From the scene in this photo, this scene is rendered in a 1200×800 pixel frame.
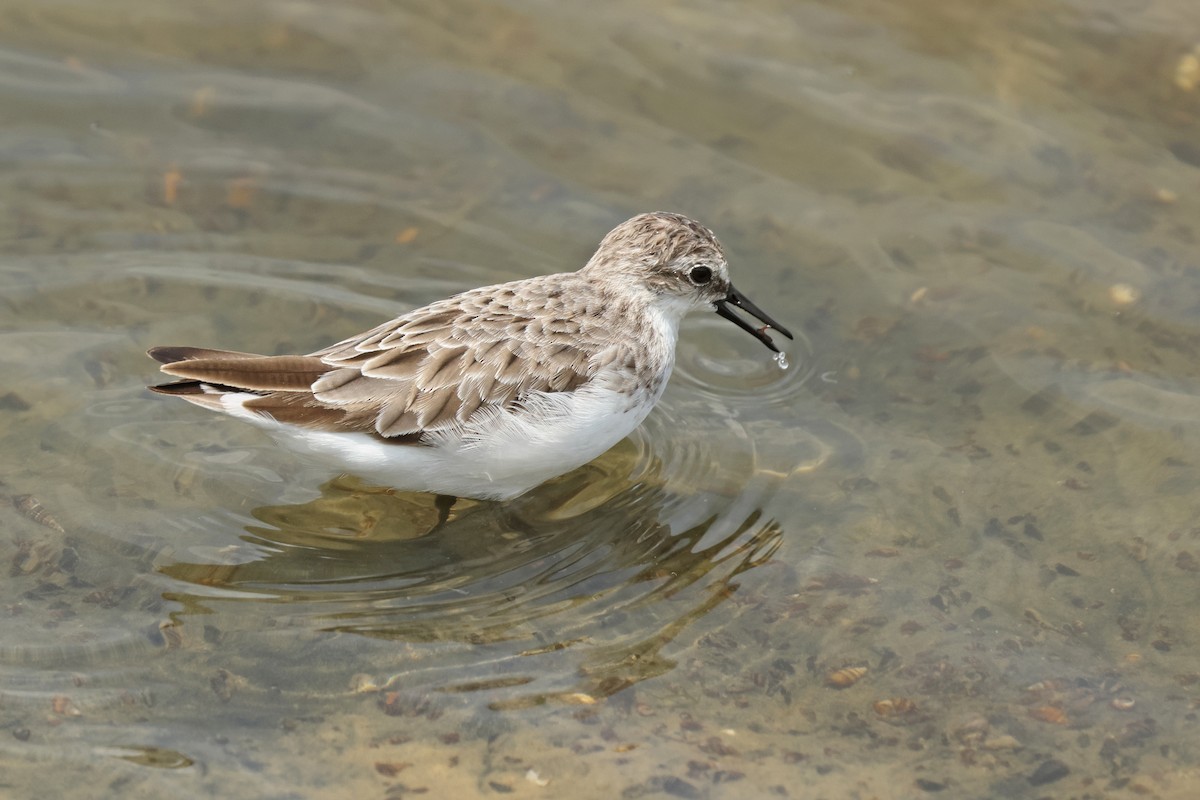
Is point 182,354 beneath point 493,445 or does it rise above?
above

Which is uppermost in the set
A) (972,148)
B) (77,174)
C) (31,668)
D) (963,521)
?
(972,148)

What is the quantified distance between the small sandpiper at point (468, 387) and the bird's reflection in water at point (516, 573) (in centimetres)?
36

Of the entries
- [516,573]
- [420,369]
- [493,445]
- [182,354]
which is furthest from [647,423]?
[182,354]

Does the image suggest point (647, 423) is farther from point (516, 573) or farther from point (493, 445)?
point (516, 573)

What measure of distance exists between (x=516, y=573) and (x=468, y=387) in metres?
1.05

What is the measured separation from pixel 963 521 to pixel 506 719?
3011 millimetres

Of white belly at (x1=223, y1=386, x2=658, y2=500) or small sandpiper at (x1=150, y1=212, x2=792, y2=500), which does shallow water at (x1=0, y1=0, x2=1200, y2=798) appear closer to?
white belly at (x1=223, y1=386, x2=658, y2=500)

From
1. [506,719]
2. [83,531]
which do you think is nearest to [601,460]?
[506,719]

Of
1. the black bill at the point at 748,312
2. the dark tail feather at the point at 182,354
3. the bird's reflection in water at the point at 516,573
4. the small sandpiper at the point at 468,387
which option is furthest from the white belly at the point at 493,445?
the black bill at the point at 748,312

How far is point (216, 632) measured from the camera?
7121mm

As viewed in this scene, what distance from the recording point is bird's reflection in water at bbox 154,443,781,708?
7.05 meters

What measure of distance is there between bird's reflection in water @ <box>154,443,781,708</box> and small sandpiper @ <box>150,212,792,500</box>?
1.18 feet

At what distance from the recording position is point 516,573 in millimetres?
7672

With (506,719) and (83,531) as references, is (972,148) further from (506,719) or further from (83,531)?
(83,531)
